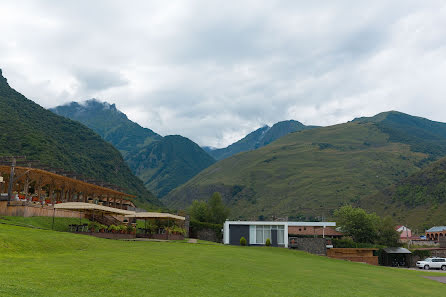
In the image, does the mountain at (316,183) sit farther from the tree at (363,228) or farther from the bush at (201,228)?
the bush at (201,228)

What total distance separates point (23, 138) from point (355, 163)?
138 m

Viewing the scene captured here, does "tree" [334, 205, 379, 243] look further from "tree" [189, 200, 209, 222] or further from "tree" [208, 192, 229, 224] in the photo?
"tree" [208, 192, 229, 224]

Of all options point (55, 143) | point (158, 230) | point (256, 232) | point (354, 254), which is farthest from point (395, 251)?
point (55, 143)

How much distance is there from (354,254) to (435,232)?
178 ft

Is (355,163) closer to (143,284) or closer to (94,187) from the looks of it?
(94,187)

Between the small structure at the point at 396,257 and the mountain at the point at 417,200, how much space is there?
164 feet

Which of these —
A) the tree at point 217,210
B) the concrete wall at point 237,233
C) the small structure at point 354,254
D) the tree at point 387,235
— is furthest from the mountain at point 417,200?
the concrete wall at point 237,233

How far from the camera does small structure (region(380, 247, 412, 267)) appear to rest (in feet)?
168

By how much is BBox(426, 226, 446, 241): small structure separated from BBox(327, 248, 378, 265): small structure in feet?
160

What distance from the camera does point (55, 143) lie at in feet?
321

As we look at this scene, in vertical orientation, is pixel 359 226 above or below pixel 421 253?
above

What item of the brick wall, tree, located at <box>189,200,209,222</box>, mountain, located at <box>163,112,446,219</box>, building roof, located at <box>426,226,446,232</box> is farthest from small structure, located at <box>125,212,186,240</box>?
mountain, located at <box>163,112,446,219</box>

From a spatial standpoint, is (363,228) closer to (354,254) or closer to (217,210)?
(354,254)

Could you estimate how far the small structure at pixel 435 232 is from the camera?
87.4m
